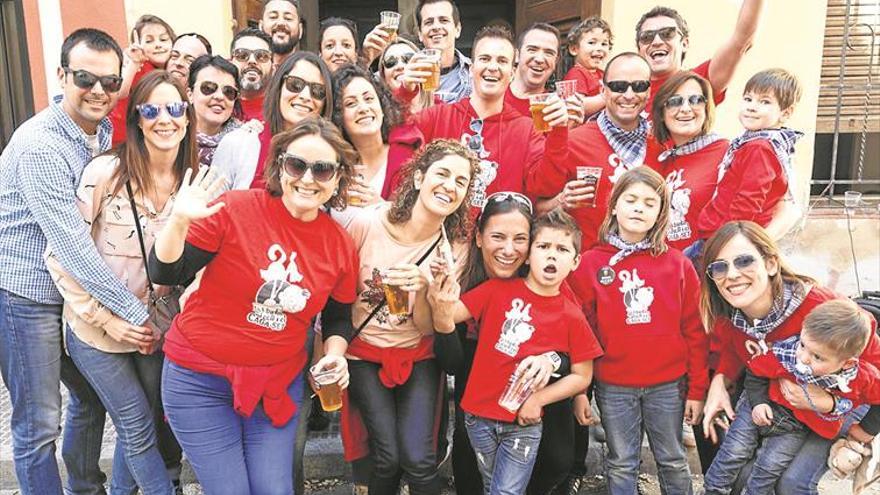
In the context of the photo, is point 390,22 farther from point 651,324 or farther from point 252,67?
point 651,324

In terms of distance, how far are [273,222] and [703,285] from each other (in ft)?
6.37

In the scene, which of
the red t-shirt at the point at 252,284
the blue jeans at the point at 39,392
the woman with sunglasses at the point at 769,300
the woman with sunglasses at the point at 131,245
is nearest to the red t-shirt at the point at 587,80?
the woman with sunglasses at the point at 769,300

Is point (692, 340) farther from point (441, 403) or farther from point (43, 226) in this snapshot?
point (43, 226)

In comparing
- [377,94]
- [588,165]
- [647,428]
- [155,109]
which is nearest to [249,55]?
[377,94]

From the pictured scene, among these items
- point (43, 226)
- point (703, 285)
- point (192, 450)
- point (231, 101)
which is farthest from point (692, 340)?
point (43, 226)

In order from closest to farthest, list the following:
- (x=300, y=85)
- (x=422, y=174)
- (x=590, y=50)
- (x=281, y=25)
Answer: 1. (x=422, y=174)
2. (x=300, y=85)
3. (x=281, y=25)
4. (x=590, y=50)

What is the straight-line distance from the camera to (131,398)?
117 inches

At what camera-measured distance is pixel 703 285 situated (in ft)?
10.2

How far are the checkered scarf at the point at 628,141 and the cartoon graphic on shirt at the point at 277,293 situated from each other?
184 cm

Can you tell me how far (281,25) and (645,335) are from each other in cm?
312

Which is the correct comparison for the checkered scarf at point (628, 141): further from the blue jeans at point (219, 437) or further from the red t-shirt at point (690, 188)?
the blue jeans at point (219, 437)

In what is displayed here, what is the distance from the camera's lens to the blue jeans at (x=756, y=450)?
2.99 m

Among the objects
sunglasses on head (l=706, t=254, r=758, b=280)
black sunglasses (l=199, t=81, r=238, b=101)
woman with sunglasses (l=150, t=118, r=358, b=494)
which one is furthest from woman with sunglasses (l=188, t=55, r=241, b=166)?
sunglasses on head (l=706, t=254, r=758, b=280)

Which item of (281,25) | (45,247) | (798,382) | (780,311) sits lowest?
(798,382)
